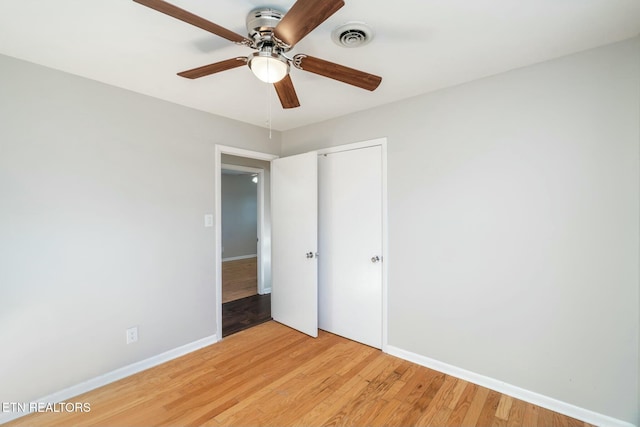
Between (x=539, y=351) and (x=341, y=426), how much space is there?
1.46 meters

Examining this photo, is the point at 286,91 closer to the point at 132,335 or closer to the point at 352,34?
the point at 352,34

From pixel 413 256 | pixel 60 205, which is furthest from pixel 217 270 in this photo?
pixel 413 256

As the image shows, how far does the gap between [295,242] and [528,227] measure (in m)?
2.17

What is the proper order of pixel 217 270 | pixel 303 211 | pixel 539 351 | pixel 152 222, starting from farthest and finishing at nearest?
pixel 303 211
pixel 217 270
pixel 152 222
pixel 539 351

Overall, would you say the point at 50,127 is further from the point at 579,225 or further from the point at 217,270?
the point at 579,225

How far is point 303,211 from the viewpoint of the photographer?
3.12 metres

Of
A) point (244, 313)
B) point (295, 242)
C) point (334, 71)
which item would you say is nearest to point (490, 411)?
point (295, 242)

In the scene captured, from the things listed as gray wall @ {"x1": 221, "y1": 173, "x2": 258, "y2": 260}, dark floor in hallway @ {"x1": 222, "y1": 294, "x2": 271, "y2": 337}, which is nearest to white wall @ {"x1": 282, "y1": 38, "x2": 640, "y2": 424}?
dark floor in hallway @ {"x1": 222, "y1": 294, "x2": 271, "y2": 337}

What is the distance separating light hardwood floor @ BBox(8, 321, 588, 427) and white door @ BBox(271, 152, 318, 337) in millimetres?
564

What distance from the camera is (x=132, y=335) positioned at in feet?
7.69

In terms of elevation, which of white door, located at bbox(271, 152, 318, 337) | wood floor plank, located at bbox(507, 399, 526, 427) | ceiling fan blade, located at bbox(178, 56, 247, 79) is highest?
ceiling fan blade, located at bbox(178, 56, 247, 79)

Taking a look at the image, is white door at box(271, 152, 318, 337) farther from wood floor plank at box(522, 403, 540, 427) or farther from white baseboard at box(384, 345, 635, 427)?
wood floor plank at box(522, 403, 540, 427)

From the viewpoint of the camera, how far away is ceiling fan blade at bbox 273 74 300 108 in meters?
1.66

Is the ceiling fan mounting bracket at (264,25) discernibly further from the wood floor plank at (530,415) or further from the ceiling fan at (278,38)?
the wood floor plank at (530,415)
